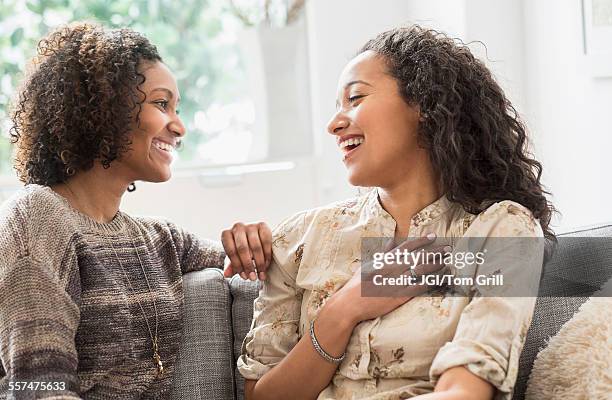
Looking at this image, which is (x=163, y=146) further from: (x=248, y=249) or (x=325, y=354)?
(x=325, y=354)

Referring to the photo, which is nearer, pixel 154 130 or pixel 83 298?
pixel 83 298

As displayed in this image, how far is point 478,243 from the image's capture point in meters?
1.54

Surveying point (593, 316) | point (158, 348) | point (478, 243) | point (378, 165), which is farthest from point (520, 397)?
point (158, 348)

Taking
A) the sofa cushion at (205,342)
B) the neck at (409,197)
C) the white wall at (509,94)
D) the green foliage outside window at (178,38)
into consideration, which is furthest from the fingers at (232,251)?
the green foliage outside window at (178,38)

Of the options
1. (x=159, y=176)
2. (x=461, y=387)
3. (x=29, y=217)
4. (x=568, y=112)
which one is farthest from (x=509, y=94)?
(x=29, y=217)

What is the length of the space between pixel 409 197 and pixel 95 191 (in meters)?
0.67

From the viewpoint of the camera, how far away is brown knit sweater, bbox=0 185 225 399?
144cm

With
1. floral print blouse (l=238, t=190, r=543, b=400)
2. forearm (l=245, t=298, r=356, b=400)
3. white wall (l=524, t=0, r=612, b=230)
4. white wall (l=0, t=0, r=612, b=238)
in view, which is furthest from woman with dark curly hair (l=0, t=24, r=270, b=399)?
white wall (l=524, t=0, r=612, b=230)

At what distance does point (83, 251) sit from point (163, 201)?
1694mm

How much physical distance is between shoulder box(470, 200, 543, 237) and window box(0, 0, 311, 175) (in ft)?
6.55

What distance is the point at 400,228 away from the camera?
1.68 m

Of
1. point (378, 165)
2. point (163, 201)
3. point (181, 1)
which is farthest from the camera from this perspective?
point (181, 1)

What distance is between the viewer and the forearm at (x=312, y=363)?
157 cm

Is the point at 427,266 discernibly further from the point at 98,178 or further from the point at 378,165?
the point at 98,178
